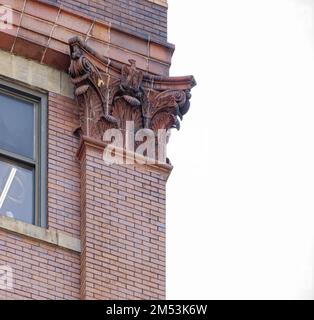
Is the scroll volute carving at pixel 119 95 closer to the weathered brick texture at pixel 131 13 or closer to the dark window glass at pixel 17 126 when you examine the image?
the dark window glass at pixel 17 126

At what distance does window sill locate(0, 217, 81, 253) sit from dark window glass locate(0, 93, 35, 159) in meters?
1.26

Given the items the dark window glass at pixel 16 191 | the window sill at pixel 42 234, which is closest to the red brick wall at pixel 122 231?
the window sill at pixel 42 234

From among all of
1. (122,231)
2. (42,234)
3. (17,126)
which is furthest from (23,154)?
(122,231)

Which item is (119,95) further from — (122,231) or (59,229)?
(59,229)

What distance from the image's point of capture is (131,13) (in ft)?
160

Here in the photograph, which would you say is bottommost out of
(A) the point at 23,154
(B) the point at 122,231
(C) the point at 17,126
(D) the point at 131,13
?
(B) the point at 122,231

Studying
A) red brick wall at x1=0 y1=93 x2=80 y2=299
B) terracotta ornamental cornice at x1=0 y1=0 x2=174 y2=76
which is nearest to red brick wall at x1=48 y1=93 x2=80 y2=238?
red brick wall at x1=0 y1=93 x2=80 y2=299

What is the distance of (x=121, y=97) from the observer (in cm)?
4800

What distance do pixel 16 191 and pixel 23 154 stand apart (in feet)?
1.75

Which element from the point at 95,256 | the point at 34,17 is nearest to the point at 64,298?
the point at 95,256

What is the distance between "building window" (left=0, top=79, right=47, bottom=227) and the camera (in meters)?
46.8

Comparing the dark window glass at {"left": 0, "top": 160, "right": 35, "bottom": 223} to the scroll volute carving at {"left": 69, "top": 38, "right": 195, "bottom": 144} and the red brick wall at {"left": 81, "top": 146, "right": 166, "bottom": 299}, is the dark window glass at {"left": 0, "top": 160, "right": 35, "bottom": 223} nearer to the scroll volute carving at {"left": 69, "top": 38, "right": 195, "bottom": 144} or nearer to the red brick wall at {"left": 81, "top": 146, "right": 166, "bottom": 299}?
the red brick wall at {"left": 81, "top": 146, "right": 166, "bottom": 299}

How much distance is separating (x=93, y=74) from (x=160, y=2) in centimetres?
184
